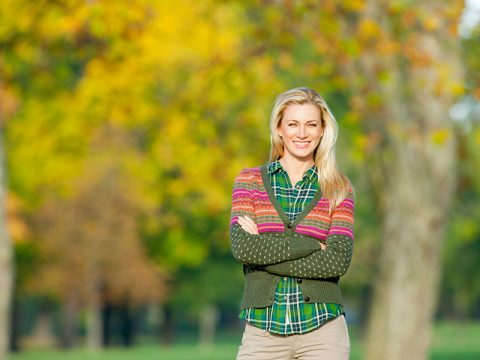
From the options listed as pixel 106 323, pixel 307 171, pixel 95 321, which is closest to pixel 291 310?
pixel 307 171

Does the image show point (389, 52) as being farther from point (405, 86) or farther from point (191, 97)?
point (191, 97)

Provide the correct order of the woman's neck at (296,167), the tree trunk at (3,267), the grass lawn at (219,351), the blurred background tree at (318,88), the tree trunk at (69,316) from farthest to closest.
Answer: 1. the tree trunk at (69,316)
2. the grass lawn at (219,351)
3. the tree trunk at (3,267)
4. the blurred background tree at (318,88)
5. the woman's neck at (296,167)

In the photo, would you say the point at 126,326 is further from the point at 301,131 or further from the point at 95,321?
the point at 301,131

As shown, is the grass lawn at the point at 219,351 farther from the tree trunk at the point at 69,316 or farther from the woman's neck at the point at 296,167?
the woman's neck at the point at 296,167

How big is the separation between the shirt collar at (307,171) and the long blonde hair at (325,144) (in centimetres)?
4

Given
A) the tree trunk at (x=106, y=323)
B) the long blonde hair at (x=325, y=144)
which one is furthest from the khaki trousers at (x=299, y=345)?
the tree trunk at (x=106, y=323)

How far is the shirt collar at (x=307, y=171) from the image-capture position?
194 inches

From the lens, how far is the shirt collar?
494cm

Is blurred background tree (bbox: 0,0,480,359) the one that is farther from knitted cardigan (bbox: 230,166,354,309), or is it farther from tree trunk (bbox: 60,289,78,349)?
tree trunk (bbox: 60,289,78,349)

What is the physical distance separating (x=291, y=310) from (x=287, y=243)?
0.92 ft

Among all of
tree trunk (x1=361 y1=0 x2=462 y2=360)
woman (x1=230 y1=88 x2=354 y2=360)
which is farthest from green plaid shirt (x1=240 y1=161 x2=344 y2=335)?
tree trunk (x1=361 y1=0 x2=462 y2=360)

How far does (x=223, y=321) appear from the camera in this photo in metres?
86.7

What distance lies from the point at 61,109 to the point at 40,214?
23814mm

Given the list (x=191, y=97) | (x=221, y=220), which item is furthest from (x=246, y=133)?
(x=221, y=220)
